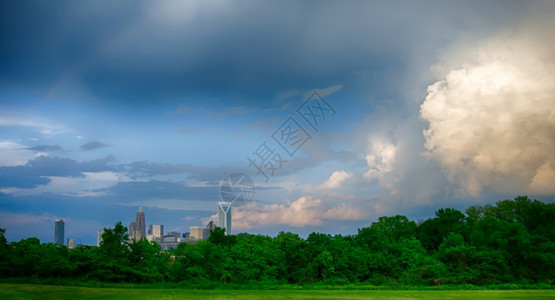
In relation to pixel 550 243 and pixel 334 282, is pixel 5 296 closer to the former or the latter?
pixel 334 282

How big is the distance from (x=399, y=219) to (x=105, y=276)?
48443 millimetres

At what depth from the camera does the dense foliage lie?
44.9 m

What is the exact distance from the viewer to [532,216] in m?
64.1

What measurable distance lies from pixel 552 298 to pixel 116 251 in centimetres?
4344

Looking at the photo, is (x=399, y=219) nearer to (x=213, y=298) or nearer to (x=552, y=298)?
(x=552, y=298)

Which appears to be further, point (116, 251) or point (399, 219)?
point (399, 219)

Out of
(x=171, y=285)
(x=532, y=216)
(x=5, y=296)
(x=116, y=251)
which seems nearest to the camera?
A: (x=5, y=296)

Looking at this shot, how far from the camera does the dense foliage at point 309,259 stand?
44.9m

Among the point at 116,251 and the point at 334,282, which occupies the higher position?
the point at 116,251

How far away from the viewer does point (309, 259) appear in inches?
2156

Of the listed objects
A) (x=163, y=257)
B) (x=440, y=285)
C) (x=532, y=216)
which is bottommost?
(x=440, y=285)

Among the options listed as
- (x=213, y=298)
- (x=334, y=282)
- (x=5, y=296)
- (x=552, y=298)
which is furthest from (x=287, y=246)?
(x=5, y=296)

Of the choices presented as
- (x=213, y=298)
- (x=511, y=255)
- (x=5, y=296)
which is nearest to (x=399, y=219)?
(x=511, y=255)

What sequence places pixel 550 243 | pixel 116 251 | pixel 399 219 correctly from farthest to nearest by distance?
pixel 399 219 → pixel 550 243 → pixel 116 251
